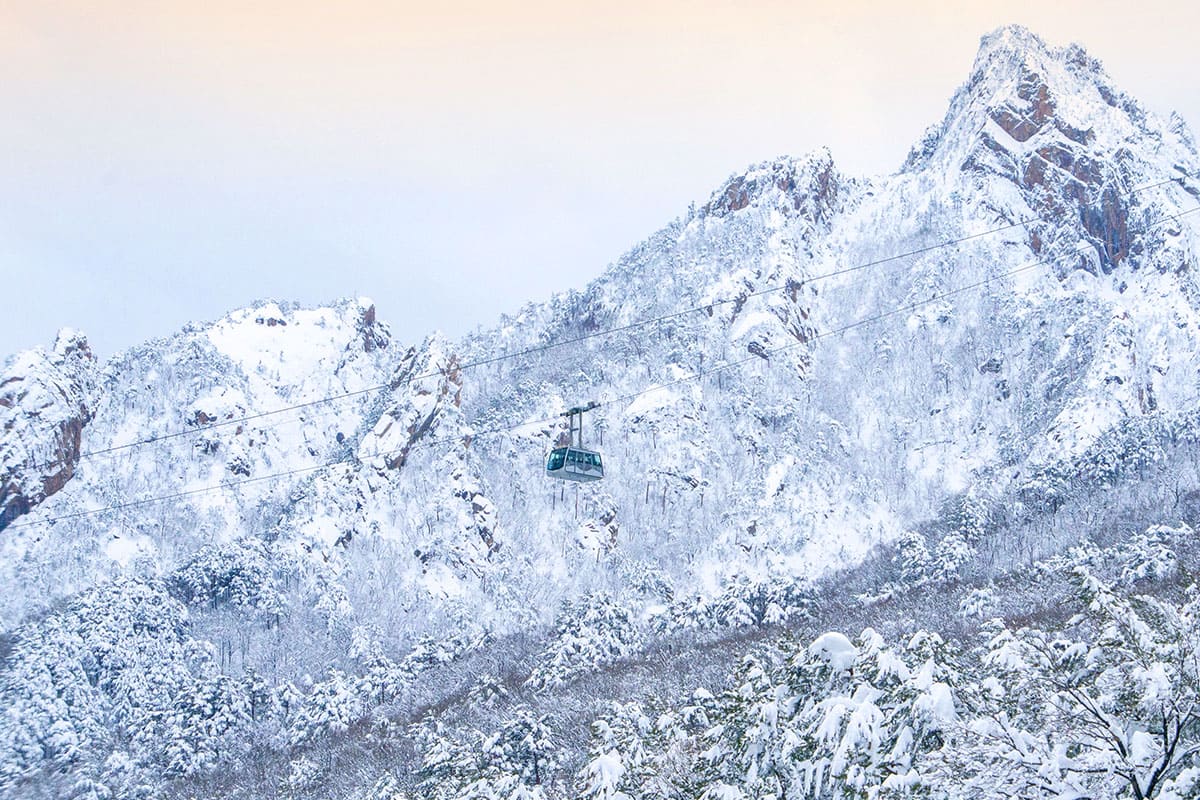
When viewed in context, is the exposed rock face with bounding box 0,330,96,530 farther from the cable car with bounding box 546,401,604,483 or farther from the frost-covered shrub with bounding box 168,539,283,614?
the cable car with bounding box 546,401,604,483

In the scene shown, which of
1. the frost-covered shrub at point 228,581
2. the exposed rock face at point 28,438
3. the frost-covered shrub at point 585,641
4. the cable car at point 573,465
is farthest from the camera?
the exposed rock face at point 28,438

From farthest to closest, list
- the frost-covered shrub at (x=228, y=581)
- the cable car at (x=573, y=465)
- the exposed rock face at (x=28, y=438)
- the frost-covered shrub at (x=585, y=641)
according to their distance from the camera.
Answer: the exposed rock face at (x=28, y=438), the frost-covered shrub at (x=228, y=581), the frost-covered shrub at (x=585, y=641), the cable car at (x=573, y=465)

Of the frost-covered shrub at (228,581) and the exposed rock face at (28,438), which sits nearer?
the frost-covered shrub at (228,581)

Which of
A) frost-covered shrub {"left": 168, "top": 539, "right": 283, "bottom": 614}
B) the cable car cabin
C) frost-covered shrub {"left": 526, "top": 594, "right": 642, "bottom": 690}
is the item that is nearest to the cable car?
the cable car cabin

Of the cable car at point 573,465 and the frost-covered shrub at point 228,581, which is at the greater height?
the cable car at point 573,465

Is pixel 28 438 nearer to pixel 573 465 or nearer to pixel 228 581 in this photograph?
pixel 228 581

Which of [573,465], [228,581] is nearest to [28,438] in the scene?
[228,581]

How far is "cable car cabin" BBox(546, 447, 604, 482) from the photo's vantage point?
A: 155 feet

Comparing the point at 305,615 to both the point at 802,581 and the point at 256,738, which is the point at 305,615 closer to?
the point at 256,738

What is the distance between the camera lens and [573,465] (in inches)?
1868

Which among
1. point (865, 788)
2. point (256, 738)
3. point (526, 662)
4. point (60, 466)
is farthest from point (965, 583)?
point (60, 466)

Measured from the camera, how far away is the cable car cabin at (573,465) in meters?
47.2

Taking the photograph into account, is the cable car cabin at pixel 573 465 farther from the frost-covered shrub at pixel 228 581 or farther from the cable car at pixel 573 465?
the frost-covered shrub at pixel 228 581

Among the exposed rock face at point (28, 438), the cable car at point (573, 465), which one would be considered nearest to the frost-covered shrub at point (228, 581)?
the exposed rock face at point (28, 438)
